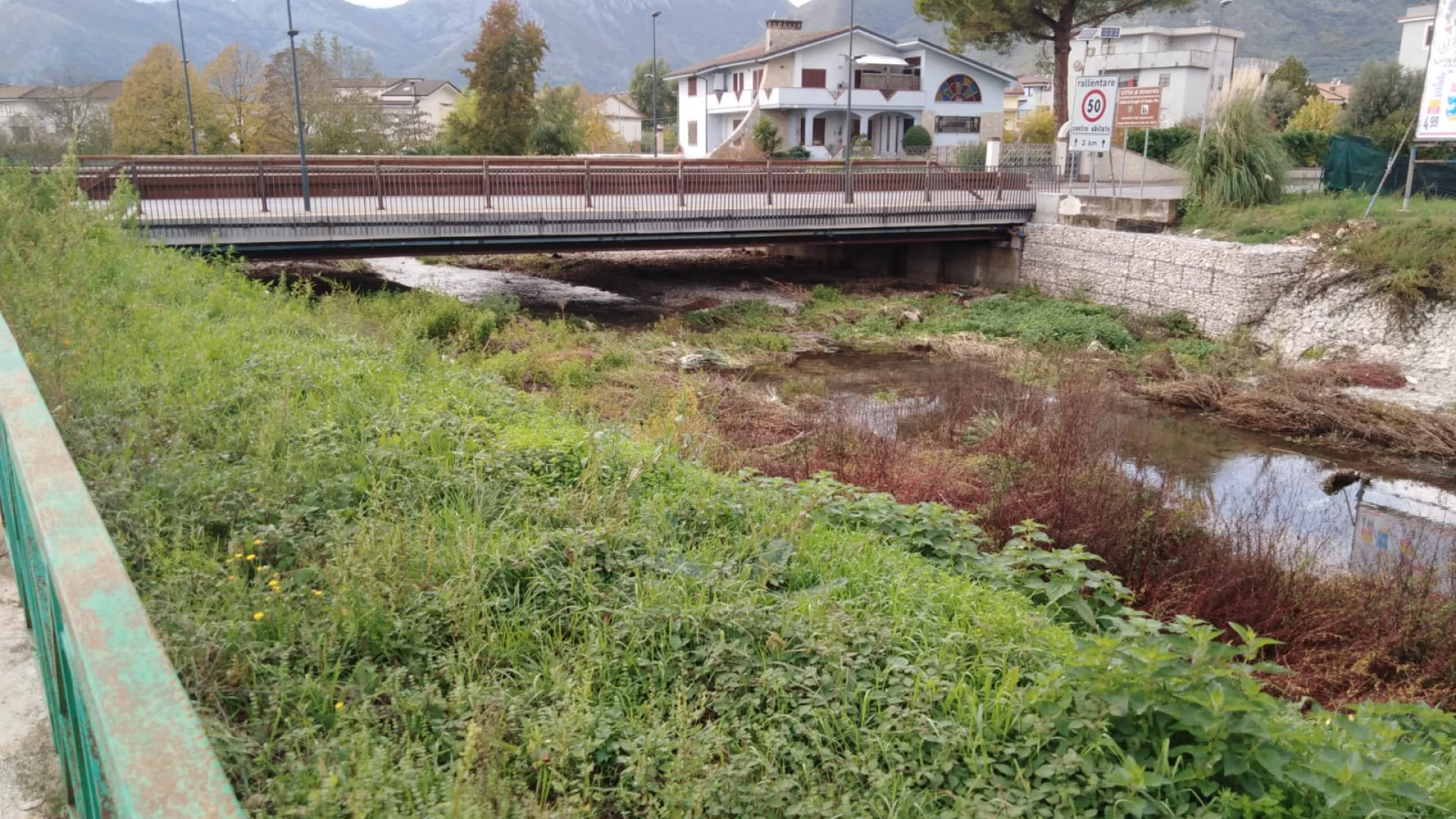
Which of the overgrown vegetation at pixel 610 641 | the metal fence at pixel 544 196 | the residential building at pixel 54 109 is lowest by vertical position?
the overgrown vegetation at pixel 610 641

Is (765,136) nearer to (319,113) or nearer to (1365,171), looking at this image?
(319,113)

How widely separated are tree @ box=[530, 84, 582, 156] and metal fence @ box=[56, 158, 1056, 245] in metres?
20.6

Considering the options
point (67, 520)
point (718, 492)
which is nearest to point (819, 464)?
point (718, 492)

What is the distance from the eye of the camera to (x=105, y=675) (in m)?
1.18

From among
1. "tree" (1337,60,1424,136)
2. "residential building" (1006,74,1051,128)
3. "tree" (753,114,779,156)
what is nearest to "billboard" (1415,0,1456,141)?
"tree" (1337,60,1424,136)

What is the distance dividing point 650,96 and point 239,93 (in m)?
44.1

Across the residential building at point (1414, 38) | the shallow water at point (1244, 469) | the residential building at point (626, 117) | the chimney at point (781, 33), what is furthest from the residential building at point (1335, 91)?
the shallow water at point (1244, 469)

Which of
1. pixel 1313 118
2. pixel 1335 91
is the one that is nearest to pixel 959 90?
pixel 1313 118

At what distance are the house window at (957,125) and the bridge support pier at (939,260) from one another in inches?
1117

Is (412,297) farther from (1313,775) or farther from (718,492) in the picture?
(1313,775)

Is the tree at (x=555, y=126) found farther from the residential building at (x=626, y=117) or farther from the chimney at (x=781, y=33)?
the residential building at (x=626, y=117)

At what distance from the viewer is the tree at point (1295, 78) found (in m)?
49.1

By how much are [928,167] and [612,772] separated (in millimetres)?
22868

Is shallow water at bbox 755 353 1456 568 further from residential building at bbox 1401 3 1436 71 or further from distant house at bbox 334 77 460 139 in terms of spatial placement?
distant house at bbox 334 77 460 139
